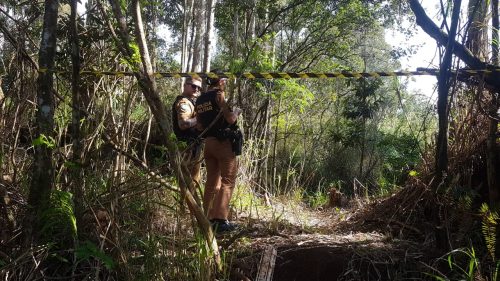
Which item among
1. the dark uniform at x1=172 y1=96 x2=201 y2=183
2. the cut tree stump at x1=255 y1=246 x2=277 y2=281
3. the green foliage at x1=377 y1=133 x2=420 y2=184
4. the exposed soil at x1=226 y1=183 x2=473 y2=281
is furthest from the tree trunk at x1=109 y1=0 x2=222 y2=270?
the green foliage at x1=377 y1=133 x2=420 y2=184

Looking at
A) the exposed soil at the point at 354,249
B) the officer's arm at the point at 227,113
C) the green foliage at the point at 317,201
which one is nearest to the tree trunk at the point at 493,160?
the exposed soil at the point at 354,249

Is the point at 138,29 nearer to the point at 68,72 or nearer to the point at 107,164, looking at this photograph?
the point at 68,72

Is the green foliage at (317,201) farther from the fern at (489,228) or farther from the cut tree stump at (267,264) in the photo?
the fern at (489,228)

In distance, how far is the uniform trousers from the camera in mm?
3914

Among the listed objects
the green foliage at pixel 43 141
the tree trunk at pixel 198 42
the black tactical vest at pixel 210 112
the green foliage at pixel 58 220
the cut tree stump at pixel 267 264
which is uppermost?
the tree trunk at pixel 198 42

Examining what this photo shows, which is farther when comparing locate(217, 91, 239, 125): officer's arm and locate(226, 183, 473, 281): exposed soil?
locate(217, 91, 239, 125): officer's arm

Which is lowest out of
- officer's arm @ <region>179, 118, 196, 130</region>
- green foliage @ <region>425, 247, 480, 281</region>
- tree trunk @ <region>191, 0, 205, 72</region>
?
green foliage @ <region>425, 247, 480, 281</region>

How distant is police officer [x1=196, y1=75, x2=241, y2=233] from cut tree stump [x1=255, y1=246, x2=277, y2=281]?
2.44ft

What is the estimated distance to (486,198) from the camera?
3.55 metres

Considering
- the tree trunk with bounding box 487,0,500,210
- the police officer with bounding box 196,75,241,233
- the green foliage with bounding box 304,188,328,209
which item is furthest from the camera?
the green foliage with bounding box 304,188,328,209

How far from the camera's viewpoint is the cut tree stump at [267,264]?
293 cm

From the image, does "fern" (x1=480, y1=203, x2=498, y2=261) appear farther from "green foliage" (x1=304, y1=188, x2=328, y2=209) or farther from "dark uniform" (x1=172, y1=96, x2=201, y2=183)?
"green foliage" (x1=304, y1=188, x2=328, y2=209)

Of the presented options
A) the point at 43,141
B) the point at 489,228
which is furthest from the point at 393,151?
the point at 43,141

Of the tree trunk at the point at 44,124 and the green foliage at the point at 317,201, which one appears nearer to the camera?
the tree trunk at the point at 44,124
